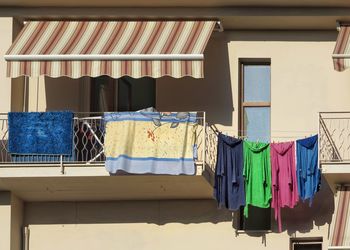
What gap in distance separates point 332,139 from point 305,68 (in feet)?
4.92

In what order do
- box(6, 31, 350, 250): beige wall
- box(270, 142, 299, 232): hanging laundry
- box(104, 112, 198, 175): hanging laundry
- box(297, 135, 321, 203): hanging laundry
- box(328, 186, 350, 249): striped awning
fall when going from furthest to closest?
box(6, 31, 350, 250): beige wall < box(270, 142, 299, 232): hanging laundry < box(297, 135, 321, 203): hanging laundry < box(328, 186, 350, 249): striped awning < box(104, 112, 198, 175): hanging laundry

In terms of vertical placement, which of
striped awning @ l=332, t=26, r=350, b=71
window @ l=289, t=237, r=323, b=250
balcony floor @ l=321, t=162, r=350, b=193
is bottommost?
window @ l=289, t=237, r=323, b=250

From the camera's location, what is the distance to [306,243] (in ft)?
97.1

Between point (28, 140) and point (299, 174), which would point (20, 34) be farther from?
point (299, 174)

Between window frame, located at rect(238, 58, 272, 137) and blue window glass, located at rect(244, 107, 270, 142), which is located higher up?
window frame, located at rect(238, 58, 272, 137)

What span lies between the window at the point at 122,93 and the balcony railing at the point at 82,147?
66cm

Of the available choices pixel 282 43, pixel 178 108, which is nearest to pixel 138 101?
pixel 178 108

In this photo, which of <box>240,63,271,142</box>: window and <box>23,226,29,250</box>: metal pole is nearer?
<box>23,226,29,250</box>: metal pole

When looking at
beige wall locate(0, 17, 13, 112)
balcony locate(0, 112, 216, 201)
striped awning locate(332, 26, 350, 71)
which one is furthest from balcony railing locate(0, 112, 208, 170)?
striped awning locate(332, 26, 350, 71)

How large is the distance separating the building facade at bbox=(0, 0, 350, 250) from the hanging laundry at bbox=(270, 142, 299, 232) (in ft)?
1.78

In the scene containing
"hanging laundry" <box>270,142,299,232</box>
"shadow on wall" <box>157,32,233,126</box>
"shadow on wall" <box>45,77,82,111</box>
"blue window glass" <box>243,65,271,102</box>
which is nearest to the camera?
"hanging laundry" <box>270,142,299,232</box>

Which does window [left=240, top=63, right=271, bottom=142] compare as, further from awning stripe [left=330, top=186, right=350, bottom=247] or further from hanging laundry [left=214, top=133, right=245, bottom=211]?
awning stripe [left=330, top=186, right=350, bottom=247]

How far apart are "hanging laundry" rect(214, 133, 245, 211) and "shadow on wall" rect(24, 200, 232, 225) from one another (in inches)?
27.9

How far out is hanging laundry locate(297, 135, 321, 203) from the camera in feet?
95.0
